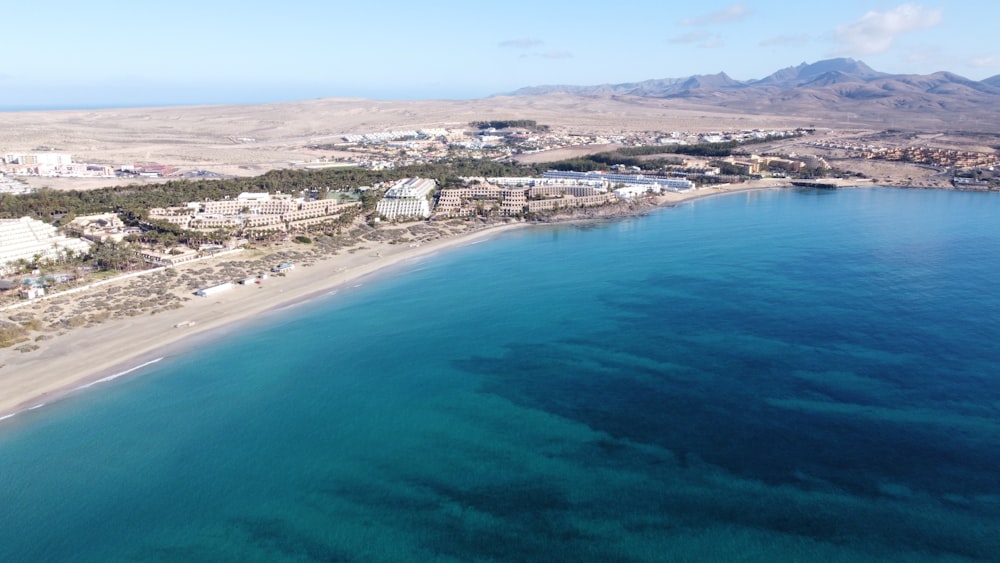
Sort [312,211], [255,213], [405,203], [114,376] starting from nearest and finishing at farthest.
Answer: [114,376] < [255,213] < [312,211] < [405,203]

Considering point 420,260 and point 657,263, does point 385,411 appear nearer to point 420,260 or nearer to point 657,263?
point 420,260

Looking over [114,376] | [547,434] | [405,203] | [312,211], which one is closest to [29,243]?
[114,376]

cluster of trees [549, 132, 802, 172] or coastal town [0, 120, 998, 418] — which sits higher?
cluster of trees [549, 132, 802, 172]

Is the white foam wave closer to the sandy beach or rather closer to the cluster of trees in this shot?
the sandy beach

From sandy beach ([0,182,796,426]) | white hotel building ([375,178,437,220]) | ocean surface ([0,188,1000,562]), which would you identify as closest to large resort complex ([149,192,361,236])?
white hotel building ([375,178,437,220])

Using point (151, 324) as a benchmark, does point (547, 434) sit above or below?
below

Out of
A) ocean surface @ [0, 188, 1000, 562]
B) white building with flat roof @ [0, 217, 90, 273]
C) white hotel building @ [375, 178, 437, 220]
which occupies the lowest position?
ocean surface @ [0, 188, 1000, 562]

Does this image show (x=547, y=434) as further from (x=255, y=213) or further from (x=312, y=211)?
(x=255, y=213)

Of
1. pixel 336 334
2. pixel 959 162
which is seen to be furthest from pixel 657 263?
pixel 959 162
